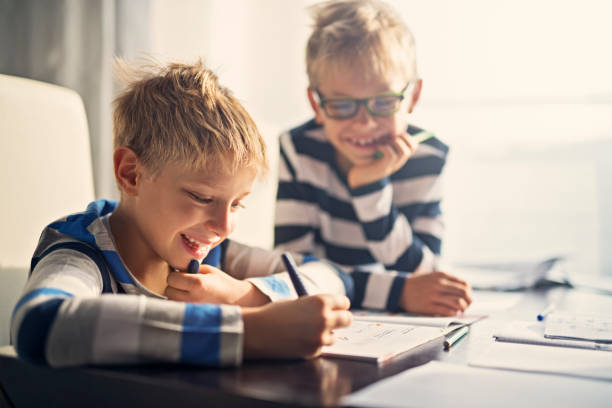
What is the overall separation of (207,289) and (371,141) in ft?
2.27

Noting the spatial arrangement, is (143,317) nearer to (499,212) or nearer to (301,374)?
(301,374)

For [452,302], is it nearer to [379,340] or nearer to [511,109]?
[379,340]

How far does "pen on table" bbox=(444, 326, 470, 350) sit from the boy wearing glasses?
0.82 feet

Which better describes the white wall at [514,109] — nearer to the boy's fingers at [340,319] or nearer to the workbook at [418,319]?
the workbook at [418,319]

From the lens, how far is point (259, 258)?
103 centimetres

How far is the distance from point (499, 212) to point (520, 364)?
1.73 m

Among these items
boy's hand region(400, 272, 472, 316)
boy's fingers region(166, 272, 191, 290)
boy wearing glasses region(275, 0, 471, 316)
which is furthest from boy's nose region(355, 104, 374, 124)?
boy's fingers region(166, 272, 191, 290)

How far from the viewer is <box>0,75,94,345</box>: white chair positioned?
37.1 inches

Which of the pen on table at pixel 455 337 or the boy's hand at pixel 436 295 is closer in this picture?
the pen on table at pixel 455 337

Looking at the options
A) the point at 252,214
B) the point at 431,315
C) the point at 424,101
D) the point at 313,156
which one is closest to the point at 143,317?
the point at 431,315

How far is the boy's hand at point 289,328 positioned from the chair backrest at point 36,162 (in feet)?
1.86

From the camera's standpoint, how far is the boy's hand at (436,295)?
3.21 feet

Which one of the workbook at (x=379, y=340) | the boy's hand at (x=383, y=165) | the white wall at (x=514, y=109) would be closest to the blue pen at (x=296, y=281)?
the workbook at (x=379, y=340)

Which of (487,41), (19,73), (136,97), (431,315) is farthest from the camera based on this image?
(487,41)
